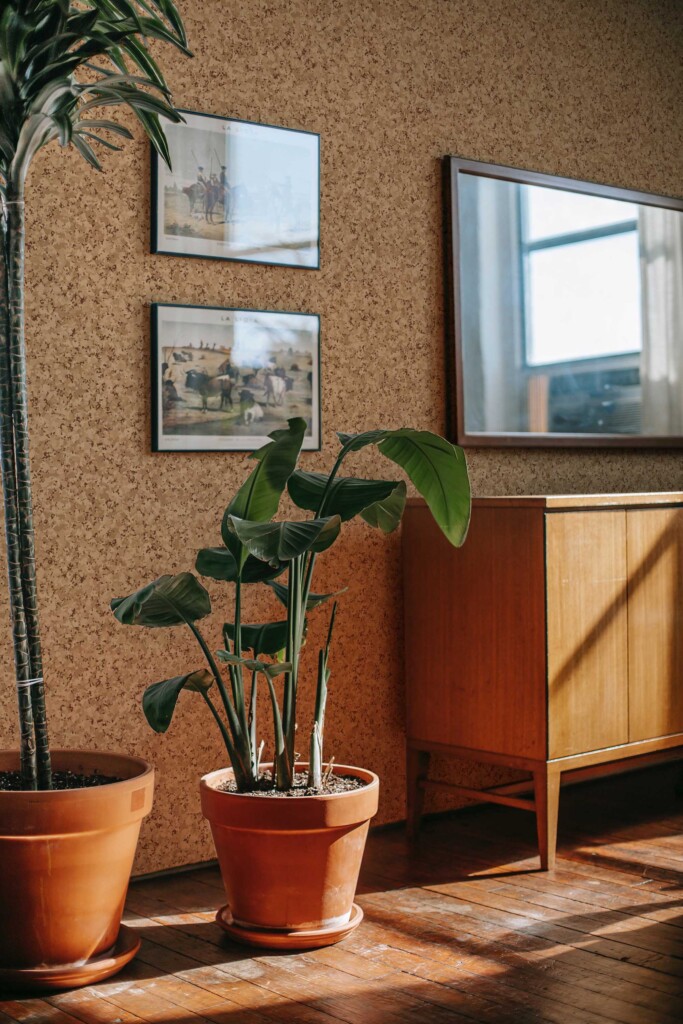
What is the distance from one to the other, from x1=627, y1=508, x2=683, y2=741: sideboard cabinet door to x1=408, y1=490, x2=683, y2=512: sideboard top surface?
30 mm

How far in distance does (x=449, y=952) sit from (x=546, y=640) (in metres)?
0.85

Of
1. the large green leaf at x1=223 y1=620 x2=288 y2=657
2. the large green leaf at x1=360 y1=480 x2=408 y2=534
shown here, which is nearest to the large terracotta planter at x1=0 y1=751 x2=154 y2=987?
the large green leaf at x1=223 y1=620 x2=288 y2=657

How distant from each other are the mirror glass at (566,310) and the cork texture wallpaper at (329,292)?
10cm

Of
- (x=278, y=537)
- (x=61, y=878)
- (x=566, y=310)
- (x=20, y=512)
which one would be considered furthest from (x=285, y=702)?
(x=566, y=310)

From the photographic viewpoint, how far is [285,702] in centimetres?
251

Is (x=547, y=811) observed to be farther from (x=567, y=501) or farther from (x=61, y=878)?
(x=61, y=878)

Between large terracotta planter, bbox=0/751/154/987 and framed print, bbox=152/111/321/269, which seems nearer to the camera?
large terracotta planter, bbox=0/751/154/987

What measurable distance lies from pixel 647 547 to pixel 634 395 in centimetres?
93

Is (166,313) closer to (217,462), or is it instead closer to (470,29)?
(217,462)

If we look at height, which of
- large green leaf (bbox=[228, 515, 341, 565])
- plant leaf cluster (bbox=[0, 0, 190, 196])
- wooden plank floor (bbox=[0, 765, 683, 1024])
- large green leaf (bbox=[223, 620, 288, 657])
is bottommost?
wooden plank floor (bbox=[0, 765, 683, 1024])

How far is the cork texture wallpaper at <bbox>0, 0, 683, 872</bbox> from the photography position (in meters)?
2.78

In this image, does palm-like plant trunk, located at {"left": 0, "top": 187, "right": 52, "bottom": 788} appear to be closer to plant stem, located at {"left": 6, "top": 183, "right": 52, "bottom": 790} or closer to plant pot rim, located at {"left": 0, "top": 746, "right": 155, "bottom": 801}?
plant stem, located at {"left": 6, "top": 183, "right": 52, "bottom": 790}

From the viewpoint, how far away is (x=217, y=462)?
3.01 metres

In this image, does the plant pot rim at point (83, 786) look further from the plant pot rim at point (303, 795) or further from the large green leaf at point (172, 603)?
the large green leaf at point (172, 603)
